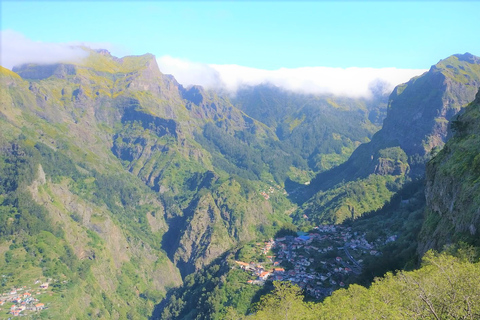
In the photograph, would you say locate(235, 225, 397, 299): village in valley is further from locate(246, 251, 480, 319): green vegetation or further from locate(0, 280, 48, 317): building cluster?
locate(0, 280, 48, 317): building cluster

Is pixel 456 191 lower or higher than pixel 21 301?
higher

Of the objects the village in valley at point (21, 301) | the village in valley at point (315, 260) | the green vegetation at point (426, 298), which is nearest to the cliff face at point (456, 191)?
the green vegetation at point (426, 298)

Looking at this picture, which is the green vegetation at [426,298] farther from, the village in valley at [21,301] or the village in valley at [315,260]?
the village in valley at [21,301]

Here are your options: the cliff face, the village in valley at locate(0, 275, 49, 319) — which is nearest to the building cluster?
the village in valley at locate(0, 275, 49, 319)

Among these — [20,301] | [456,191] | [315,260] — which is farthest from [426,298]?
[20,301]

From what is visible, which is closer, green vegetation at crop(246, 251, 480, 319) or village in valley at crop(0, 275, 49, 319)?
green vegetation at crop(246, 251, 480, 319)

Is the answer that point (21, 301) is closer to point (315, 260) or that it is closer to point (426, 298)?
point (315, 260)

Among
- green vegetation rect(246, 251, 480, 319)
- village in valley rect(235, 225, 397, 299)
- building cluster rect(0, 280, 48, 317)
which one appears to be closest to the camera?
green vegetation rect(246, 251, 480, 319)
